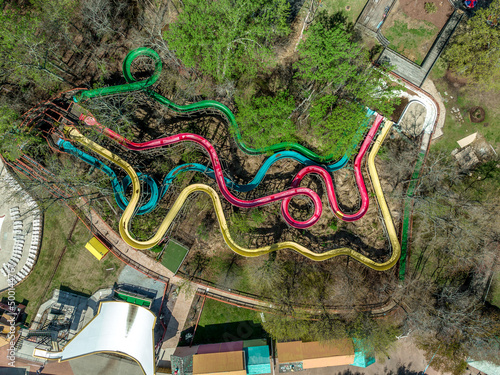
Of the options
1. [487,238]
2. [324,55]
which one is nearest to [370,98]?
[324,55]

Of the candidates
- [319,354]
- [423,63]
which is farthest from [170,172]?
[423,63]

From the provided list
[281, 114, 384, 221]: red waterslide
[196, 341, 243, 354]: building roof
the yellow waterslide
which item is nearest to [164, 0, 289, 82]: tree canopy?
the yellow waterslide

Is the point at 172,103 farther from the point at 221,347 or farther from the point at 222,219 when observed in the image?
the point at 221,347

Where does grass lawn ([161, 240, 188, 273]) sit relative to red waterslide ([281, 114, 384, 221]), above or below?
below

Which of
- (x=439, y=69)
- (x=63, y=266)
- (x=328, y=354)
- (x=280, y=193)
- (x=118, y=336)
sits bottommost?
(x=118, y=336)

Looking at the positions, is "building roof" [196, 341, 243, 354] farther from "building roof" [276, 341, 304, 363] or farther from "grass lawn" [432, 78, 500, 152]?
"grass lawn" [432, 78, 500, 152]

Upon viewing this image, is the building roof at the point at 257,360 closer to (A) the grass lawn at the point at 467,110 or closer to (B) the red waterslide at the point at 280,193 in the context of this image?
(B) the red waterslide at the point at 280,193
